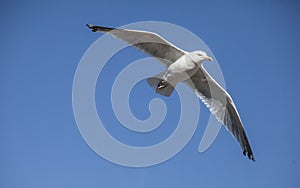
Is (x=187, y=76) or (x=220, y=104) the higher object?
(x=187, y=76)

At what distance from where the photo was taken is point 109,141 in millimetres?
3207

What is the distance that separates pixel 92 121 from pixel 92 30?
2.49ft

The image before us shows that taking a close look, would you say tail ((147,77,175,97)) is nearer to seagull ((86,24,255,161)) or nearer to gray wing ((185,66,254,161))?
seagull ((86,24,255,161))

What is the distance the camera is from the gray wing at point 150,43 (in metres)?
2.96

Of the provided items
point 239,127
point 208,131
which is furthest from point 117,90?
point 239,127

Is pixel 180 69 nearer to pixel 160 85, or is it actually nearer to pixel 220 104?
pixel 160 85

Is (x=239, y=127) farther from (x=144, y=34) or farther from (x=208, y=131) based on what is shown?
(x=144, y=34)

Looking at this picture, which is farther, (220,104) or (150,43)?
(220,104)

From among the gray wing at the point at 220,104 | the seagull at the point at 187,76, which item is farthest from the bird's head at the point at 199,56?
the gray wing at the point at 220,104

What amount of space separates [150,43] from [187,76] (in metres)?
0.43

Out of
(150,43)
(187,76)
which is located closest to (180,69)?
(187,76)

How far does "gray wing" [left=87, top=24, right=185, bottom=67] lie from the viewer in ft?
9.72

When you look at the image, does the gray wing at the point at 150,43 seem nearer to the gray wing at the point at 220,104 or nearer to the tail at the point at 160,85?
the tail at the point at 160,85

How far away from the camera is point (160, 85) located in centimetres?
315
